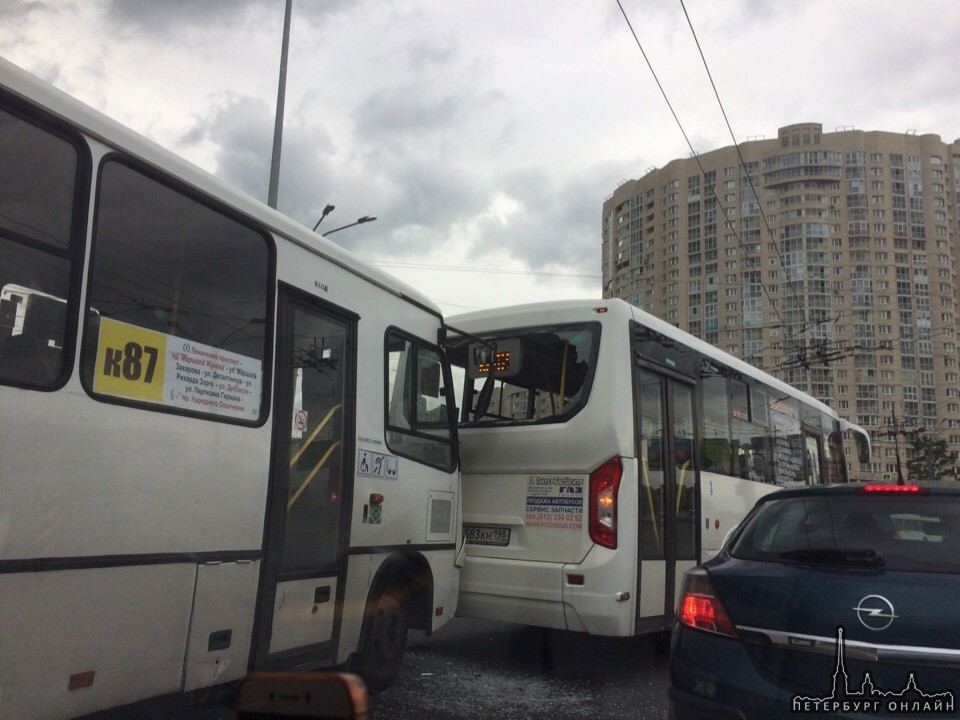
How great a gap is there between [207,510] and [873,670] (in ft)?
10.0

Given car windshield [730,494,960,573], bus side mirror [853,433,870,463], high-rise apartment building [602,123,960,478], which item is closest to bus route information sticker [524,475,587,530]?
car windshield [730,494,960,573]

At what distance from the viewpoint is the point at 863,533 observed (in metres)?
3.85

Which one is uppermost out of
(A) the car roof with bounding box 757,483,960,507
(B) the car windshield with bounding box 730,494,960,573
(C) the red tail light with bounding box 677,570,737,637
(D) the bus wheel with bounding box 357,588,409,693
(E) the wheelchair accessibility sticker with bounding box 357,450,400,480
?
(E) the wheelchair accessibility sticker with bounding box 357,450,400,480

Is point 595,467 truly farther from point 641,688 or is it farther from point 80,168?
point 80,168

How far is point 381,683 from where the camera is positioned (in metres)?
5.62

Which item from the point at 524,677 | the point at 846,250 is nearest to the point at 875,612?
the point at 524,677

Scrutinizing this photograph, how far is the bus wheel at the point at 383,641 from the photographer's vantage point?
5430mm

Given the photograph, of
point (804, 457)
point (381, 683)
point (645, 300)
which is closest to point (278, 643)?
point (381, 683)

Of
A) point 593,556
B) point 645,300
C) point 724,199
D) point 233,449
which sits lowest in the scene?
point 593,556

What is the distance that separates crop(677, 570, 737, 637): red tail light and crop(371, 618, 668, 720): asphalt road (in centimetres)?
179

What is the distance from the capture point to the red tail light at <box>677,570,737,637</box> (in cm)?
383

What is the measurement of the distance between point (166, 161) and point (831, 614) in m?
3.72

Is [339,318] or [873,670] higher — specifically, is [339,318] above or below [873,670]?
above

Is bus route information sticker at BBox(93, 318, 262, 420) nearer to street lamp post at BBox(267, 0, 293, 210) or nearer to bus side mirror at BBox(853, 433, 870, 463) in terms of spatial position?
street lamp post at BBox(267, 0, 293, 210)
